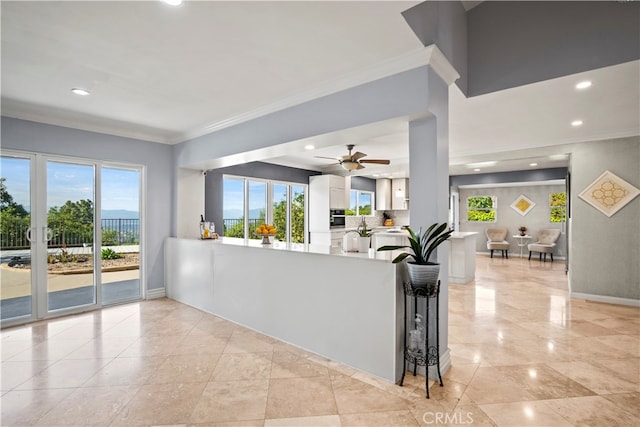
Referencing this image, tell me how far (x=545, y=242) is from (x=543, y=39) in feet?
25.9

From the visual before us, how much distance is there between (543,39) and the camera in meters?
2.87

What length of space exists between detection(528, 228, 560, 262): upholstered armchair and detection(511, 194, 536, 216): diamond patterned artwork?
0.79 metres

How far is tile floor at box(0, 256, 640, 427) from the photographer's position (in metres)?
2.07

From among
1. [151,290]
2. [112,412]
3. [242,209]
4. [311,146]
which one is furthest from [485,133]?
[151,290]

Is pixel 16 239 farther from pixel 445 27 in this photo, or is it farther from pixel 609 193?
pixel 609 193

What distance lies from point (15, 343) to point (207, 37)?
3636 millimetres

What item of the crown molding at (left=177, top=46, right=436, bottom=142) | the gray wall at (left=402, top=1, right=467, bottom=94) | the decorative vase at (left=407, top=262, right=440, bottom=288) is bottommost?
the decorative vase at (left=407, top=262, right=440, bottom=288)

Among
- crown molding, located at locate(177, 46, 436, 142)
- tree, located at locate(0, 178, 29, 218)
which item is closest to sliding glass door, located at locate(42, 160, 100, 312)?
tree, located at locate(0, 178, 29, 218)

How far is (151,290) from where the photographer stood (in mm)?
4887

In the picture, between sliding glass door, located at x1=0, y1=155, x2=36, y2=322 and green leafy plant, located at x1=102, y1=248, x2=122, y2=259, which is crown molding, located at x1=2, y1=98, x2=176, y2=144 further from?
green leafy plant, located at x1=102, y1=248, x2=122, y2=259

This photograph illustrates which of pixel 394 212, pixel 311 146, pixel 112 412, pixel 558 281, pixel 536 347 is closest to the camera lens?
pixel 112 412

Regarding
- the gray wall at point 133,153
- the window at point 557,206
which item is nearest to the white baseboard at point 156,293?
the gray wall at point 133,153

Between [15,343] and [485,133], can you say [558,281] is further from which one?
[15,343]

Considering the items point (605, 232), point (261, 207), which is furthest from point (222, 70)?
point (605, 232)
